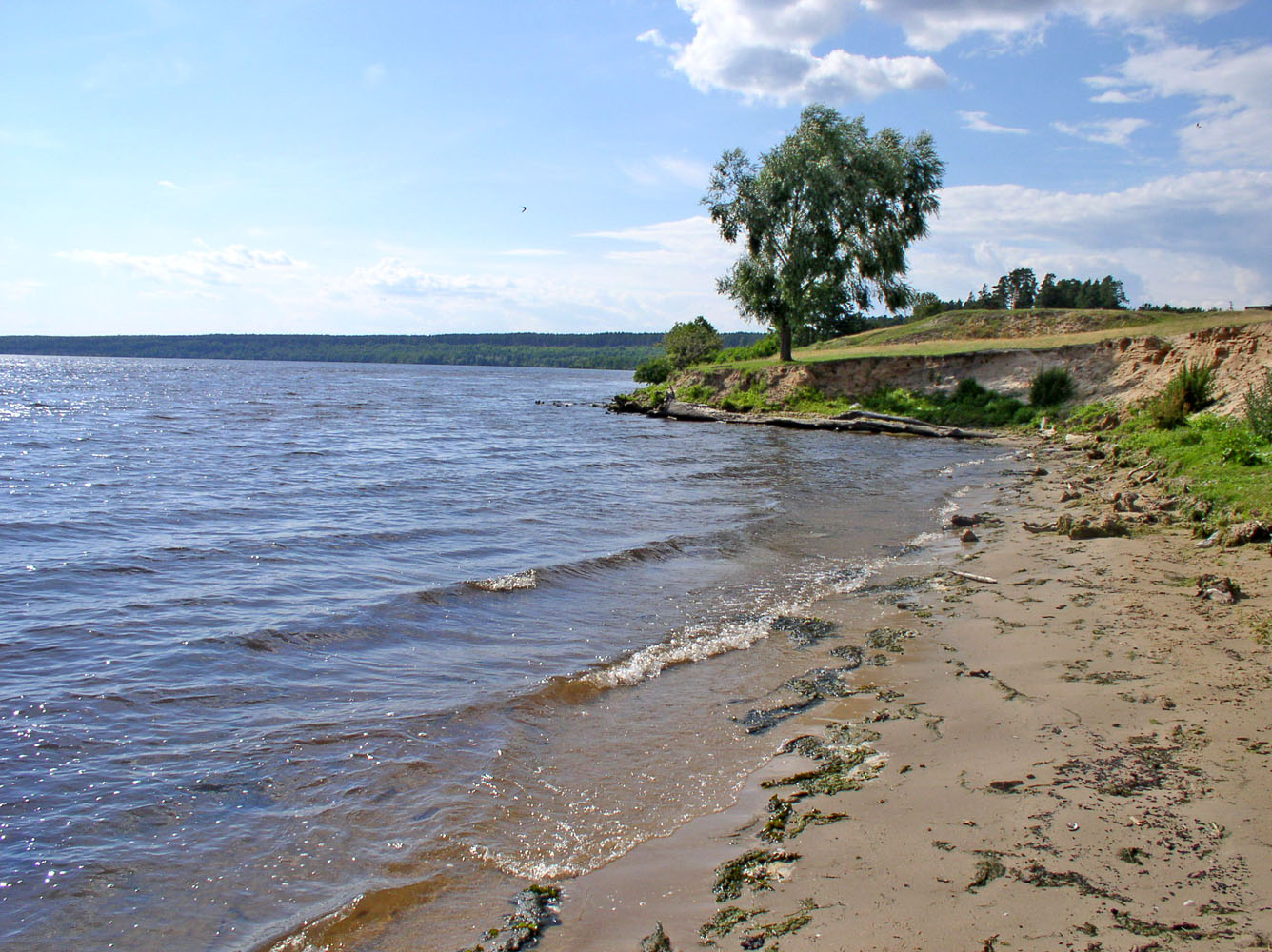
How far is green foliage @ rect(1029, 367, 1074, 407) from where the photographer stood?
3133 cm

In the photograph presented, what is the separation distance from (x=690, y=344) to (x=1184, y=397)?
3661cm

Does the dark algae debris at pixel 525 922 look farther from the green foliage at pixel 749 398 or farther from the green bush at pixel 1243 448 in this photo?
the green foliage at pixel 749 398

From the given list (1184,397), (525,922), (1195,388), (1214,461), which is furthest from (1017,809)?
(1195,388)

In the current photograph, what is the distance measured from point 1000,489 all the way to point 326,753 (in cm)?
1507

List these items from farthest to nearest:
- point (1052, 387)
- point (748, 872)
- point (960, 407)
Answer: point (960, 407)
point (1052, 387)
point (748, 872)

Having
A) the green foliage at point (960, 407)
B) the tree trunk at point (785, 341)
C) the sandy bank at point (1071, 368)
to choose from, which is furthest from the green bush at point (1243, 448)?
the tree trunk at point (785, 341)

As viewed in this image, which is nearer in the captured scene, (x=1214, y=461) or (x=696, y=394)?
(x=1214, y=461)

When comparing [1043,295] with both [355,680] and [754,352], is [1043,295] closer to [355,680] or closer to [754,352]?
[754,352]

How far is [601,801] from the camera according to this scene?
4.89m

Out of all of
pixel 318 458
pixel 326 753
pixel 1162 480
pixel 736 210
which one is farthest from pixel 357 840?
pixel 736 210

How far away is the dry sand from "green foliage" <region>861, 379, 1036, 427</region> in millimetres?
25880

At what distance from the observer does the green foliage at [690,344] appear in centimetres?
Result: 5419

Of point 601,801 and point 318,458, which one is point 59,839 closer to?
point 601,801

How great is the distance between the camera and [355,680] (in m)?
6.85
